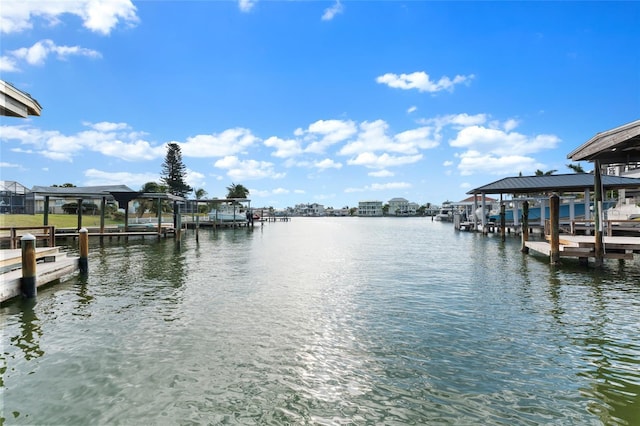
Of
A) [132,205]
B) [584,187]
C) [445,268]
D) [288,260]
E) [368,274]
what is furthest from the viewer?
[132,205]

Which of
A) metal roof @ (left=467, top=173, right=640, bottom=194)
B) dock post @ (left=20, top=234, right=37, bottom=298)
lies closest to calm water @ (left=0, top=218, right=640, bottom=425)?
dock post @ (left=20, top=234, right=37, bottom=298)

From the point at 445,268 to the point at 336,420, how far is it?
12592 millimetres

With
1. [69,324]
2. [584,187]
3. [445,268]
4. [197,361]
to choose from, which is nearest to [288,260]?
[445,268]

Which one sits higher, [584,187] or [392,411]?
[584,187]

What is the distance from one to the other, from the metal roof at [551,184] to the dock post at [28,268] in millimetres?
32978

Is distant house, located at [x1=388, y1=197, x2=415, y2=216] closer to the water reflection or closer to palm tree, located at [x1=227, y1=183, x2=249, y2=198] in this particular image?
palm tree, located at [x1=227, y1=183, x2=249, y2=198]

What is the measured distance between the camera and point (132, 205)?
49.4 meters

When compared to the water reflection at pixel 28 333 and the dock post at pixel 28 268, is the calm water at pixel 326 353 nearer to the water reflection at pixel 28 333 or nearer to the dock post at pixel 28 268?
the water reflection at pixel 28 333

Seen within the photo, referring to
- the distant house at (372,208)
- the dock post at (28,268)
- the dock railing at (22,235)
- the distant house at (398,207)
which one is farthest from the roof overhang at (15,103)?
the distant house at (372,208)

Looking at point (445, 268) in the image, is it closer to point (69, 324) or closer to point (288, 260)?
point (288, 260)

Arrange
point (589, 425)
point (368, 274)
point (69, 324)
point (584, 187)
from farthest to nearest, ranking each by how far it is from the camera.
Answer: point (584, 187) < point (368, 274) < point (69, 324) < point (589, 425)

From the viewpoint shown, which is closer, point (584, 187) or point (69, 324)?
point (69, 324)

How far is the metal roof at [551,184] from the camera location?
2879cm

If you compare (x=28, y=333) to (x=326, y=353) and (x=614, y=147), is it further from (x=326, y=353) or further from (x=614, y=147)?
(x=614, y=147)
